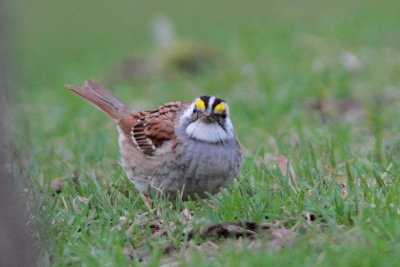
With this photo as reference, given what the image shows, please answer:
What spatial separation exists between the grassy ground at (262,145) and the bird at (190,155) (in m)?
0.13

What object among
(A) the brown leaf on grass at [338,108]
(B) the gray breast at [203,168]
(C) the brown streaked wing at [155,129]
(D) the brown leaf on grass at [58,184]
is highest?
(A) the brown leaf on grass at [338,108]

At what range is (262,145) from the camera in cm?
768

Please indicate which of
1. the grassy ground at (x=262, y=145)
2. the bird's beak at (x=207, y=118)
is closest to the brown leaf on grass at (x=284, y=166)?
the grassy ground at (x=262, y=145)

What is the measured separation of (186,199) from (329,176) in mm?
1038

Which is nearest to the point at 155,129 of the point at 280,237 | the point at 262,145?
the point at 262,145

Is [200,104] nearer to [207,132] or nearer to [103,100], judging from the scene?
[207,132]

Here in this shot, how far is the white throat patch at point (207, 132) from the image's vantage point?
20.7 ft

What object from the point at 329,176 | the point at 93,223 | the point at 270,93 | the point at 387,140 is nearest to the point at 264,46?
the point at 270,93

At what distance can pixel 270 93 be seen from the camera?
9.98m

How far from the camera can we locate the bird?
6.23 m

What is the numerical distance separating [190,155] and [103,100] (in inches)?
76.2

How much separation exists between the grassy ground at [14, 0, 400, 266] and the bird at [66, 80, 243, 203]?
0.43ft

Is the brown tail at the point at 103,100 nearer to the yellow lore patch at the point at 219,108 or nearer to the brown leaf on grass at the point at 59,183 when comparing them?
the brown leaf on grass at the point at 59,183

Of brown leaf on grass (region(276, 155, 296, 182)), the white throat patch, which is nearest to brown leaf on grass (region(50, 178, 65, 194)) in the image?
the white throat patch
